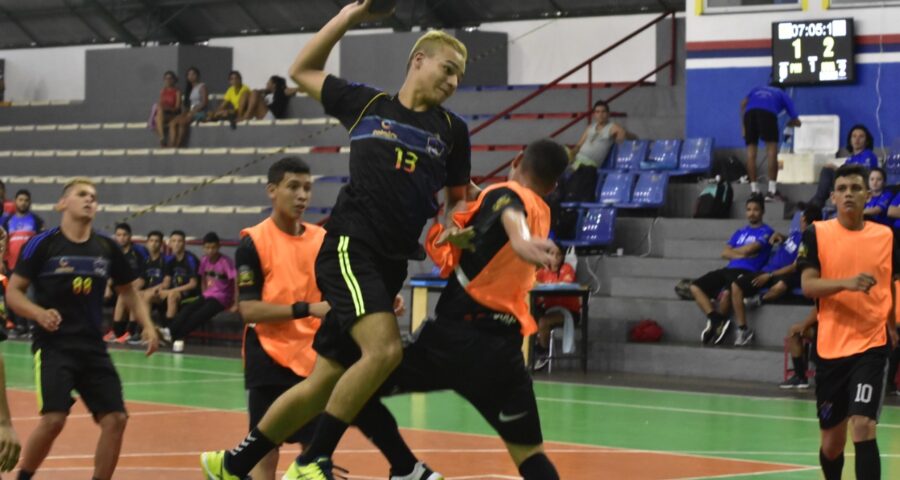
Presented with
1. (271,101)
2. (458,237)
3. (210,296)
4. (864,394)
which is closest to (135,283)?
(210,296)

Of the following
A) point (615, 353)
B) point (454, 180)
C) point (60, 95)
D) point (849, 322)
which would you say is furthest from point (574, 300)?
point (60, 95)

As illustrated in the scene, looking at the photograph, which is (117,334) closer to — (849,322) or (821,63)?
(821,63)

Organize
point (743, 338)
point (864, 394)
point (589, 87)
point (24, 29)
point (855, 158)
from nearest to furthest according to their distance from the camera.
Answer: point (864, 394) → point (743, 338) → point (855, 158) → point (589, 87) → point (24, 29)

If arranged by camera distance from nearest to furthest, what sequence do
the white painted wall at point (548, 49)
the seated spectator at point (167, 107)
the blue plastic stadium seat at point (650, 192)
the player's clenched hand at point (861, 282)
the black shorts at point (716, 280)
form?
the player's clenched hand at point (861, 282) < the black shorts at point (716, 280) < the blue plastic stadium seat at point (650, 192) < the white painted wall at point (548, 49) < the seated spectator at point (167, 107)

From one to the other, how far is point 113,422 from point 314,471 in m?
2.43

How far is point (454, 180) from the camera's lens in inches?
299

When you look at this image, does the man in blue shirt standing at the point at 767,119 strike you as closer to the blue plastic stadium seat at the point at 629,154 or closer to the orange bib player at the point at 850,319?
the blue plastic stadium seat at the point at 629,154

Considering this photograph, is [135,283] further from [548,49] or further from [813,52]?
[548,49]

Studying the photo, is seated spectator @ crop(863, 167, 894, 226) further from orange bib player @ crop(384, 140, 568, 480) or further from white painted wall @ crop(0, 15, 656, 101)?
orange bib player @ crop(384, 140, 568, 480)

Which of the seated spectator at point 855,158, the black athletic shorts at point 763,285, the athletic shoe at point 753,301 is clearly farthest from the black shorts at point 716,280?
the seated spectator at point 855,158

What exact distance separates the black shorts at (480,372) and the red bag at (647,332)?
12236 millimetres

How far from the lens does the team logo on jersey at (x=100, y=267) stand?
931 centimetres

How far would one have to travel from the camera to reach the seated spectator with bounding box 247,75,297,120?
29.4 meters

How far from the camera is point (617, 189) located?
21781 millimetres
